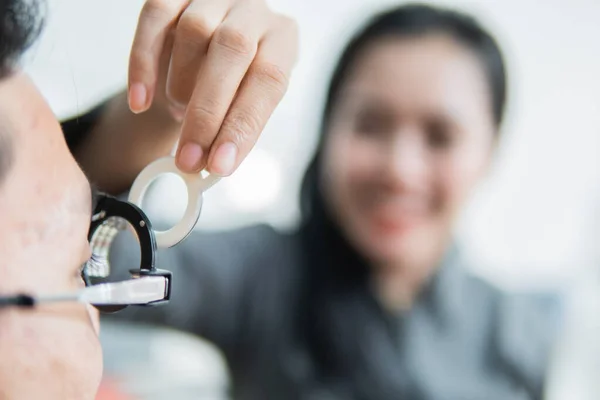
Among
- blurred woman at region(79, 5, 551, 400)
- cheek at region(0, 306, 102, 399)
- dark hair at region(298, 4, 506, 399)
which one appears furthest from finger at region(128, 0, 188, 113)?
dark hair at region(298, 4, 506, 399)

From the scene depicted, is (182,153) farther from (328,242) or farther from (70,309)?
(328,242)

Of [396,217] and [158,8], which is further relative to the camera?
[396,217]

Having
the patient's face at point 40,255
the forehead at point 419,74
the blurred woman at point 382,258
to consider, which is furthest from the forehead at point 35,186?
the forehead at point 419,74

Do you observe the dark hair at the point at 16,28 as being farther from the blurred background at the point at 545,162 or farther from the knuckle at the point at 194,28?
the blurred background at the point at 545,162

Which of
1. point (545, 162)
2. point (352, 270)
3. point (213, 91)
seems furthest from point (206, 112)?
point (545, 162)

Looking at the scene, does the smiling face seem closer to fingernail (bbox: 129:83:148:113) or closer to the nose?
the nose

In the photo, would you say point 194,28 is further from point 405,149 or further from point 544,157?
point 544,157

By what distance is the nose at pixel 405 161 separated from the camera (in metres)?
1.25

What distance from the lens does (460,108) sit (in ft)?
4.07

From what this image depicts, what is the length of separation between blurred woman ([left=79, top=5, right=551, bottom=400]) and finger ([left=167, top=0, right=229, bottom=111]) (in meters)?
0.81

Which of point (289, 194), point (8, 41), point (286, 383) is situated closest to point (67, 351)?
point (8, 41)

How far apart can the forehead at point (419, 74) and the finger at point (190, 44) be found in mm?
875

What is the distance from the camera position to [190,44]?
1.19 ft

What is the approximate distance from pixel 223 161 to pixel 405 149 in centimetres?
96
